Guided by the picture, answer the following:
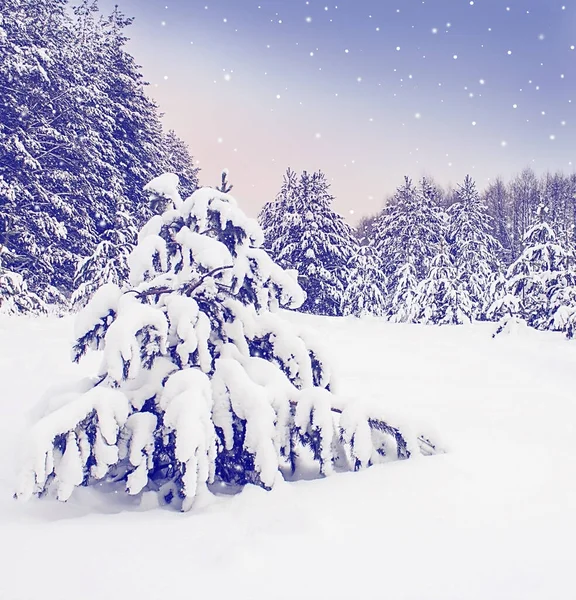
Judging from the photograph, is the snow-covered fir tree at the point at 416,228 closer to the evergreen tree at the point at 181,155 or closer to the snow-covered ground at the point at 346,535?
the evergreen tree at the point at 181,155

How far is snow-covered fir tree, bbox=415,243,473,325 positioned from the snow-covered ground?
644 inches

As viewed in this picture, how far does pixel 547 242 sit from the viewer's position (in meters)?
→ 14.7

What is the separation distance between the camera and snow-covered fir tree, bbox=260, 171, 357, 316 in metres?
21.2

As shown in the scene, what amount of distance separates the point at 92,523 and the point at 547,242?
16194 millimetres

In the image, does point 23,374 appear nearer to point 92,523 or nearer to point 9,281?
point 92,523

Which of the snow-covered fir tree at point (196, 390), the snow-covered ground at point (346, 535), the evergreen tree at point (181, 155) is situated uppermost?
the evergreen tree at point (181, 155)

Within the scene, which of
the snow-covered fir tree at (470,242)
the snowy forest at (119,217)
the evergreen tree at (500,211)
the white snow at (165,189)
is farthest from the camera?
the evergreen tree at (500,211)

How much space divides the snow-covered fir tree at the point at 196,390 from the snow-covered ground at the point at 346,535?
180mm

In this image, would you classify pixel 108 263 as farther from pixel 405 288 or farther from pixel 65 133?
pixel 405 288

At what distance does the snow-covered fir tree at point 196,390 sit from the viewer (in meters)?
2.32

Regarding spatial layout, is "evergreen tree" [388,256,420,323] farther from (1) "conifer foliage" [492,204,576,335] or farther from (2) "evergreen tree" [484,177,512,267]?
(2) "evergreen tree" [484,177,512,267]

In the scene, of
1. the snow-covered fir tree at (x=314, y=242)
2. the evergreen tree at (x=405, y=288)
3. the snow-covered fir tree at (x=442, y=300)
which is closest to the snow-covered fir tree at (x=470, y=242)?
the evergreen tree at (x=405, y=288)

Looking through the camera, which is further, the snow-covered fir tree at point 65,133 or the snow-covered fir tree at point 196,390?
the snow-covered fir tree at point 65,133

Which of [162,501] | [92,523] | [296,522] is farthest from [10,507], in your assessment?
[296,522]
